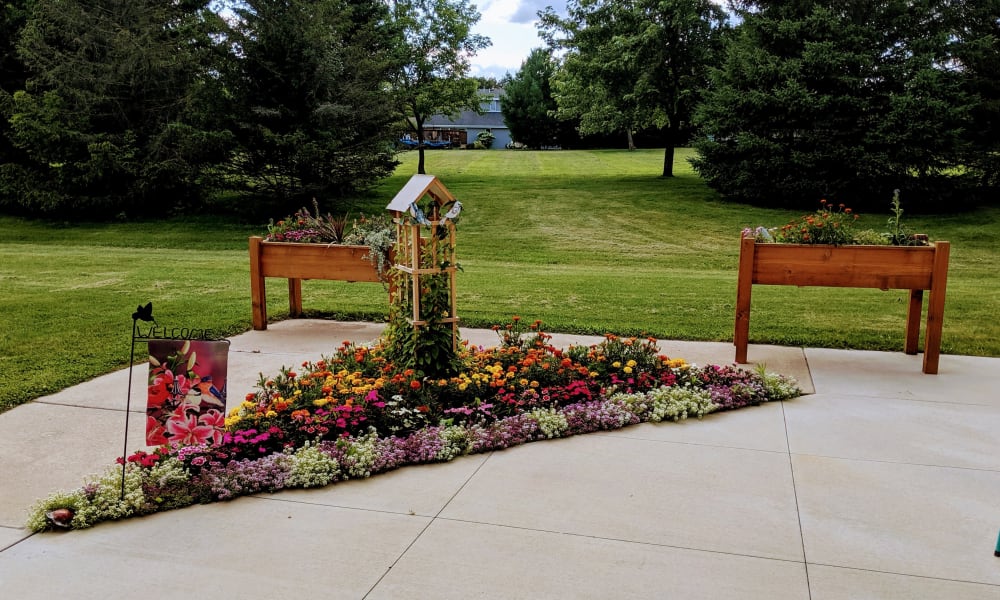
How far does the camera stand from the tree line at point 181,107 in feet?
53.6

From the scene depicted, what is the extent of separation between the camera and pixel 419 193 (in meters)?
4.93

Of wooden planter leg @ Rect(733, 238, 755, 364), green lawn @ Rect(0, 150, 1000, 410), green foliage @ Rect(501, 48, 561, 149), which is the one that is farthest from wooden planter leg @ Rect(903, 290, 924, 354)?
green foliage @ Rect(501, 48, 561, 149)

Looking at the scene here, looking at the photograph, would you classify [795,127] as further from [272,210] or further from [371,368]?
[371,368]

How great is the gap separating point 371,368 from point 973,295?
314 inches

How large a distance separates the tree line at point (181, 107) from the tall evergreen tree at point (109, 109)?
0.03 metres

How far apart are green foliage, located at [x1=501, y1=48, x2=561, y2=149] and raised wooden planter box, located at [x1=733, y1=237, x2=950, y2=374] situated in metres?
39.9

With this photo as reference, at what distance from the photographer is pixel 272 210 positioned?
18.2 meters

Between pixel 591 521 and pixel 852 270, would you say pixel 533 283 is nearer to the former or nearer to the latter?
pixel 852 270

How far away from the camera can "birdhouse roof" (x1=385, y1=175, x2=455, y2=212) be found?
495 cm

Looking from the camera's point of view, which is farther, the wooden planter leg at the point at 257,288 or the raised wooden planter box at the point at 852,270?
the wooden planter leg at the point at 257,288

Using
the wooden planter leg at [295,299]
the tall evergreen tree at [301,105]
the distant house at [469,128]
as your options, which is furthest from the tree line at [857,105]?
the distant house at [469,128]

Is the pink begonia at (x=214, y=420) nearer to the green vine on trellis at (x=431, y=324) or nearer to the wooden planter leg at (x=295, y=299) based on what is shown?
the green vine on trellis at (x=431, y=324)

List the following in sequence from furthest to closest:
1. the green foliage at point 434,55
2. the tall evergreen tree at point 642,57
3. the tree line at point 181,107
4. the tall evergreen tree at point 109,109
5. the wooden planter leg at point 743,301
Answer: the green foliage at point 434,55 → the tall evergreen tree at point 642,57 → the tall evergreen tree at point 109,109 → the tree line at point 181,107 → the wooden planter leg at point 743,301

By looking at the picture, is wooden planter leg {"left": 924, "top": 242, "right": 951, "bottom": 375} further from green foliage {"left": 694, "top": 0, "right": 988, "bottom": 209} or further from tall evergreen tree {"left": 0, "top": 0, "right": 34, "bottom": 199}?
tall evergreen tree {"left": 0, "top": 0, "right": 34, "bottom": 199}
